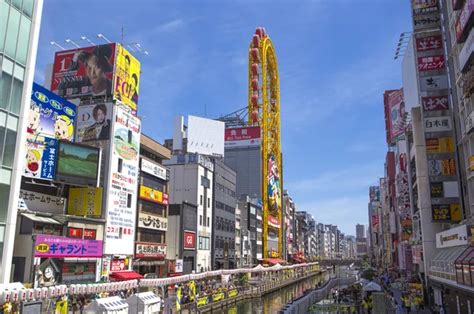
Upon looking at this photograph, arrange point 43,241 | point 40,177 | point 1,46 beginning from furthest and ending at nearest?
point 40,177 → point 43,241 → point 1,46

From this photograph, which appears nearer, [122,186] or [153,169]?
[122,186]

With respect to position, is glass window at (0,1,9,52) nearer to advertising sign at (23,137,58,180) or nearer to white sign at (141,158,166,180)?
advertising sign at (23,137,58,180)

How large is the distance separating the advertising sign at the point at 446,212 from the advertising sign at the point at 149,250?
110 ft

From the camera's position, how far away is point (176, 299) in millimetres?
35531

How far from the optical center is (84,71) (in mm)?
55625

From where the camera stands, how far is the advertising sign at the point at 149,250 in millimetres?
54987

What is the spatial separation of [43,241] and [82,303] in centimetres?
661

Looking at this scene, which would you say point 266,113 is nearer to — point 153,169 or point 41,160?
point 153,169

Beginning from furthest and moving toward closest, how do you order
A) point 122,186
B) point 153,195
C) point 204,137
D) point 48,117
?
point 204,137 < point 153,195 < point 122,186 < point 48,117

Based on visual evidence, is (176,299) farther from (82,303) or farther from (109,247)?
(109,247)

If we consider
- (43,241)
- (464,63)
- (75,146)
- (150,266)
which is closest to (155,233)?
(150,266)

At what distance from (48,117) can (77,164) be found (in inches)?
224

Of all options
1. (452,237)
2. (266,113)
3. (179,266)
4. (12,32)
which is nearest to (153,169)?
(179,266)

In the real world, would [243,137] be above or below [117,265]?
above
